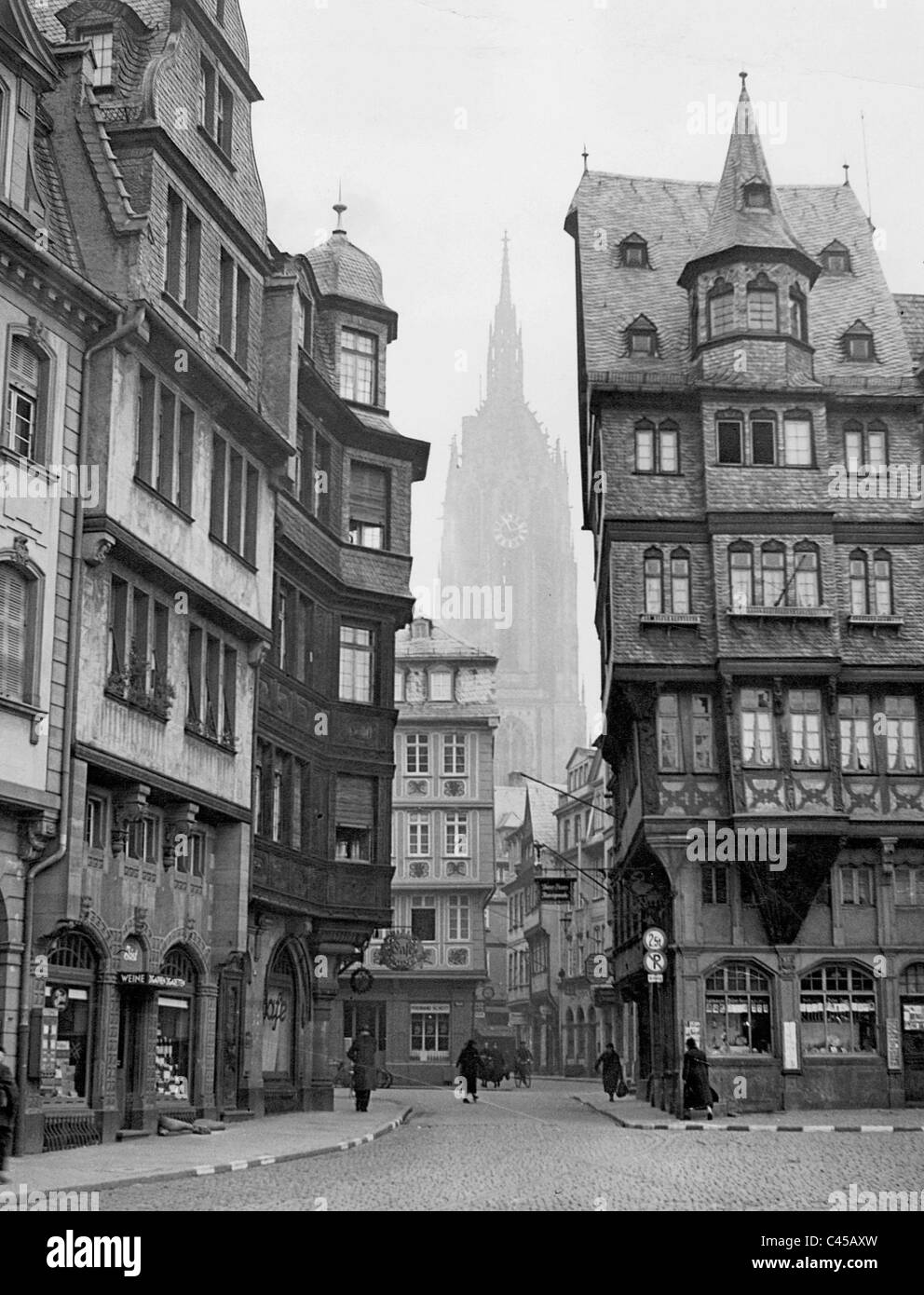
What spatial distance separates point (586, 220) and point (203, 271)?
20.4m

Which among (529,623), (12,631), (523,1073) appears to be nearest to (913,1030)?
(12,631)

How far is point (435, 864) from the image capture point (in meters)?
79.1

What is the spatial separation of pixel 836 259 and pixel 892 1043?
68.2ft

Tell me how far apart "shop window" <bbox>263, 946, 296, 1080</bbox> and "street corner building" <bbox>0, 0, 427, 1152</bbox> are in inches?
3.8

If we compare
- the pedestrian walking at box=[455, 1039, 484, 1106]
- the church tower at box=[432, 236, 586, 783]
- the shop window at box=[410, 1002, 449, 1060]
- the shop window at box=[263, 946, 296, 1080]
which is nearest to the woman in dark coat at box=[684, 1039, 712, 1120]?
the shop window at box=[263, 946, 296, 1080]

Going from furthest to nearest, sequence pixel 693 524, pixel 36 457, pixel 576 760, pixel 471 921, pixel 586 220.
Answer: pixel 576 760 < pixel 471 921 < pixel 586 220 < pixel 693 524 < pixel 36 457

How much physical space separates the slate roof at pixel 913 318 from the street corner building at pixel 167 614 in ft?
50.1

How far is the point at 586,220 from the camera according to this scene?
50344 mm

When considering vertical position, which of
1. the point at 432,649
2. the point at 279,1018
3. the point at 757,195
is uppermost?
the point at 757,195

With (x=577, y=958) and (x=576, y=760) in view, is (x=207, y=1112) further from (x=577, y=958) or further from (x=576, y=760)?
(x=576, y=760)

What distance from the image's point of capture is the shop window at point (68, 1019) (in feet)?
85.0

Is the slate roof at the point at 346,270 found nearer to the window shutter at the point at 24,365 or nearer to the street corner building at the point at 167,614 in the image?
the street corner building at the point at 167,614

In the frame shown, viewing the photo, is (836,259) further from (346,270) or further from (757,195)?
(346,270)
